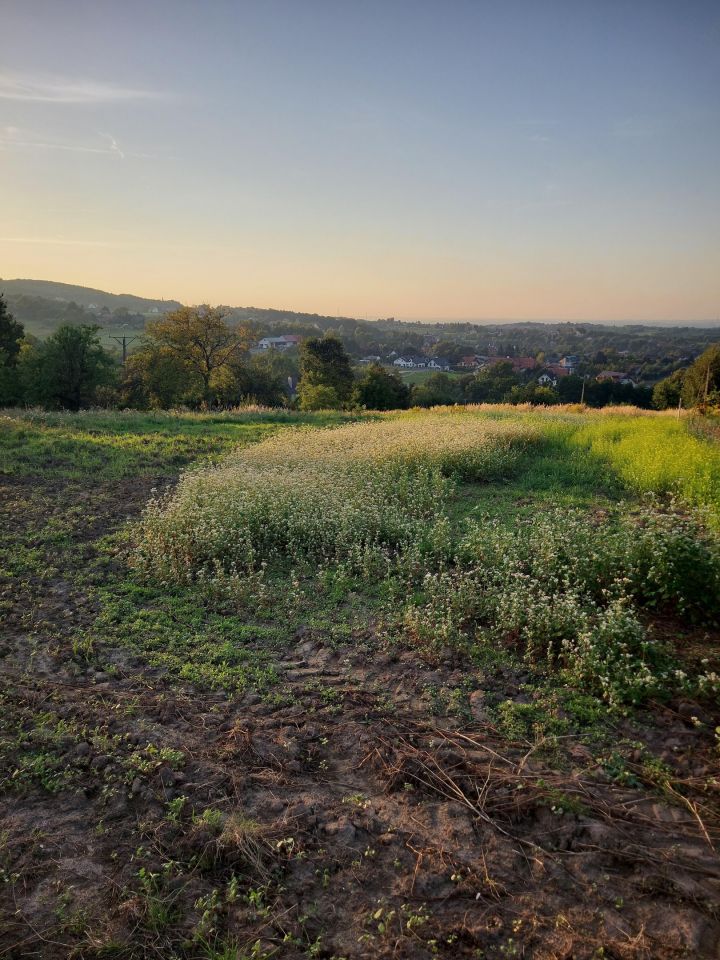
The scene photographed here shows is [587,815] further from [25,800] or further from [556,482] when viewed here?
[556,482]

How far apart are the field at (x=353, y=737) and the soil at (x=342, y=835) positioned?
0.05ft

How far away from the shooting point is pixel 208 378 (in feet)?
140

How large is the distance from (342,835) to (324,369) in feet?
171

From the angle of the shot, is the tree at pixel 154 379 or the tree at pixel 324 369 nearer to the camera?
the tree at pixel 154 379

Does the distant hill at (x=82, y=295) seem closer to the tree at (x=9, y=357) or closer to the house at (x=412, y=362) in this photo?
the house at (x=412, y=362)

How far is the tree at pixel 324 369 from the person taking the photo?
53.4 metres

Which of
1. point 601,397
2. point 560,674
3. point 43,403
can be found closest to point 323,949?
point 560,674

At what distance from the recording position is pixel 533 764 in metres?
3.67

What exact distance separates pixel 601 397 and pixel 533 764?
66.6 meters

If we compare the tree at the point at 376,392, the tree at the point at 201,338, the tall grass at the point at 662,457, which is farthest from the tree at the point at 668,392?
the tall grass at the point at 662,457

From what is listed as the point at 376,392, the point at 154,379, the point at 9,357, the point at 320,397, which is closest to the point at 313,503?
the point at 9,357

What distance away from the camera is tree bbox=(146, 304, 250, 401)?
40938 mm

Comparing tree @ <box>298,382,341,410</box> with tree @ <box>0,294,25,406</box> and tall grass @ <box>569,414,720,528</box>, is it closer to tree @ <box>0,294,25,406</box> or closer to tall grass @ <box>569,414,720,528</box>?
tree @ <box>0,294,25,406</box>

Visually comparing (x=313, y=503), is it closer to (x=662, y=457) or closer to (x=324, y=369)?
(x=662, y=457)
